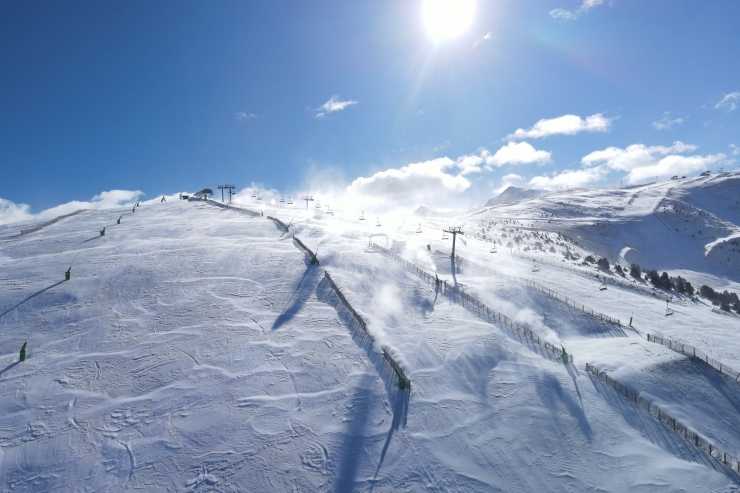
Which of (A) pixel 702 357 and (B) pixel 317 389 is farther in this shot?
(A) pixel 702 357

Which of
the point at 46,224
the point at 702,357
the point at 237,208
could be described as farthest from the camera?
the point at 237,208

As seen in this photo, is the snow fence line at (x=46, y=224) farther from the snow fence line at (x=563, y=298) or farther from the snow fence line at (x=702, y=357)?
the snow fence line at (x=702, y=357)

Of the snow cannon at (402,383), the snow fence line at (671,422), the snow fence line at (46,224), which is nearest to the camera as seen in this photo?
the snow fence line at (671,422)

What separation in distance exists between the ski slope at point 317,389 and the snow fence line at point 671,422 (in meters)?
0.24

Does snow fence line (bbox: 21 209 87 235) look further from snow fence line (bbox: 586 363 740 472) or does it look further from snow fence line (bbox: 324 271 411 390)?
snow fence line (bbox: 586 363 740 472)

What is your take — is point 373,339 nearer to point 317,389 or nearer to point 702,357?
point 317,389

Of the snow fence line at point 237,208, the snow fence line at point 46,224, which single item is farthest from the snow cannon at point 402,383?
the snow fence line at point 46,224

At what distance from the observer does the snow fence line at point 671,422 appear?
36.3 feet

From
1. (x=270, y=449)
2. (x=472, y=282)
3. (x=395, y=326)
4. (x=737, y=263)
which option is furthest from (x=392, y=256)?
(x=737, y=263)

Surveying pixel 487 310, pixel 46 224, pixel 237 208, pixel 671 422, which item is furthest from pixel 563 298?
pixel 46 224

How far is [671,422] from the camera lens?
40.7 feet

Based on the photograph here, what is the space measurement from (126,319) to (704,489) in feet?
73.3

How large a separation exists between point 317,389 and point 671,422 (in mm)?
12007

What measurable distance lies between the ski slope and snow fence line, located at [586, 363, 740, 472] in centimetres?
24
